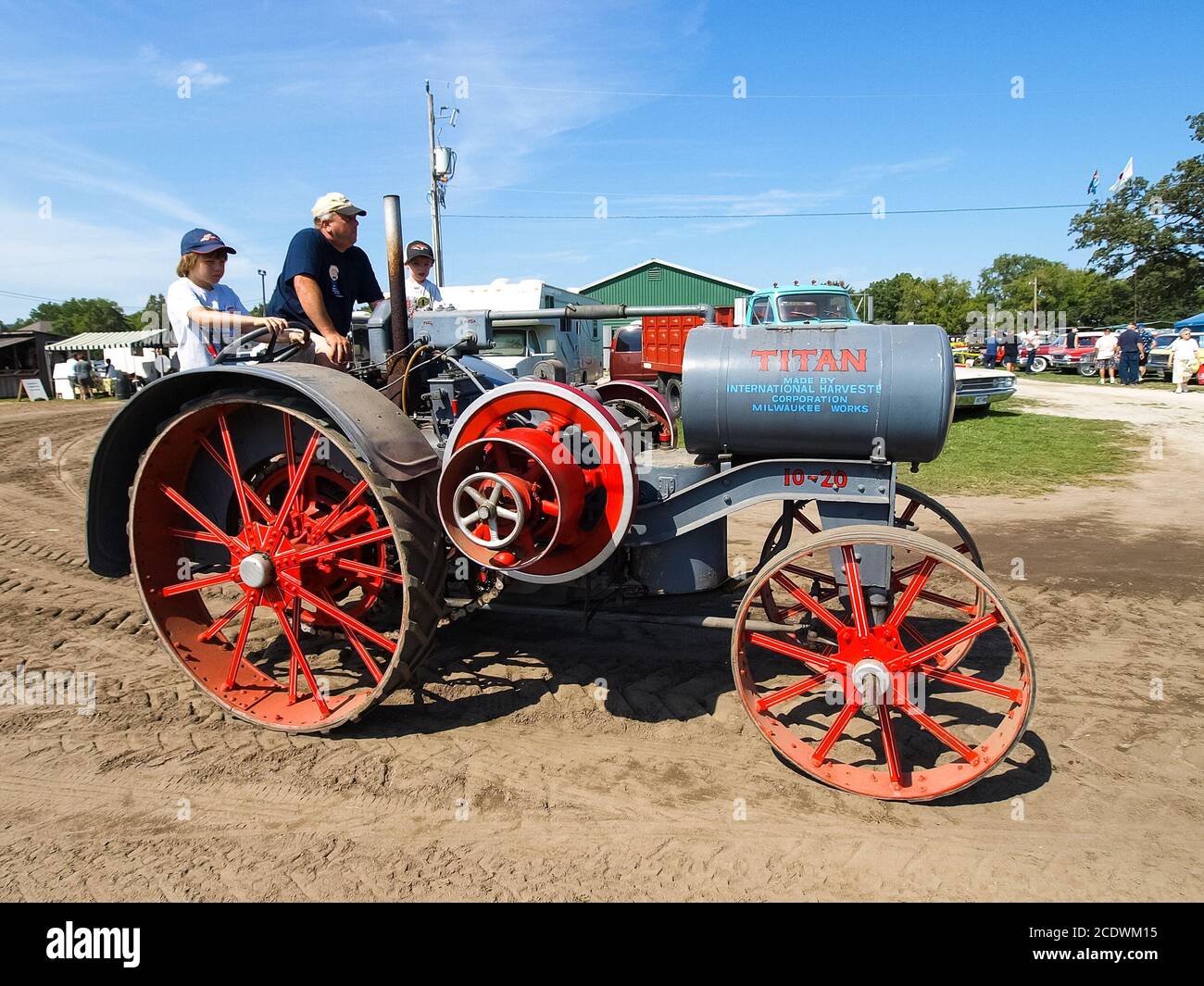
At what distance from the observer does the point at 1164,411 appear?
44.5 ft

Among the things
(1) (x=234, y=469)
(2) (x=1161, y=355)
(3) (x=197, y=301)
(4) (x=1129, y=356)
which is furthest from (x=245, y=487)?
(2) (x=1161, y=355)

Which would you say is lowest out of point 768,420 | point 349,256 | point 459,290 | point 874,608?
point 874,608

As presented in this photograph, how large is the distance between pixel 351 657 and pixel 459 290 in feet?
40.1

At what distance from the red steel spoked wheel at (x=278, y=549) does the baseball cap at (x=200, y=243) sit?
0.88m

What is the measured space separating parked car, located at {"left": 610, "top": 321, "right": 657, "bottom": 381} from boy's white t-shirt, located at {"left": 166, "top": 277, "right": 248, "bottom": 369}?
37.6 ft

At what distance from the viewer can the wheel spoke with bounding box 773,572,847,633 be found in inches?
111

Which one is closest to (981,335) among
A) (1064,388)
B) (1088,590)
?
(1064,388)

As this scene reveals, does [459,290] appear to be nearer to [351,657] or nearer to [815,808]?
[351,657]

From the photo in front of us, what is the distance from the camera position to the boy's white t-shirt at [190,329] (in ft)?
12.2

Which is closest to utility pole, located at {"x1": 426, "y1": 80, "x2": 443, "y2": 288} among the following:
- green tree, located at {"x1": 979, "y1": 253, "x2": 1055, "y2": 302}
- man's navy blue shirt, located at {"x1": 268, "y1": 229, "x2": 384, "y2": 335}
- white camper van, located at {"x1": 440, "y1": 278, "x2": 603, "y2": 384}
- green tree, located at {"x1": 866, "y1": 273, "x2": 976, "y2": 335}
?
→ white camper van, located at {"x1": 440, "y1": 278, "x2": 603, "y2": 384}

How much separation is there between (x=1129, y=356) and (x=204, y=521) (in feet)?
73.2

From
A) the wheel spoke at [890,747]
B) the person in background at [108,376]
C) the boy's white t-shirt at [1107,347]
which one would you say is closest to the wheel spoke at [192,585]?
the wheel spoke at [890,747]
